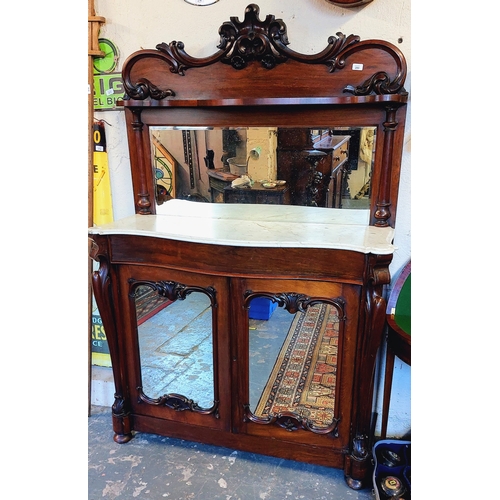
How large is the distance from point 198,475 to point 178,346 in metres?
0.56

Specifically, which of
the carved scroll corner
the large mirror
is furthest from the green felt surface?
the carved scroll corner

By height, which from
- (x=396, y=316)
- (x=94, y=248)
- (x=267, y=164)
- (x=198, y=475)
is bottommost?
(x=198, y=475)

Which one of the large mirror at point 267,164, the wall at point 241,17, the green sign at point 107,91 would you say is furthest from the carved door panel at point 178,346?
the green sign at point 107,91

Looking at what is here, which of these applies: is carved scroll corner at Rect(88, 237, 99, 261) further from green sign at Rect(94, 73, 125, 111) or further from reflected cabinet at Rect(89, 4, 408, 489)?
green sign at Rect(94, 73, 125, 111)

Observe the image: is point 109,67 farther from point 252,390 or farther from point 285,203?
point 252,390

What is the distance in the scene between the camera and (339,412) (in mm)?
1521

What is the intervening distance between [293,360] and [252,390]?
8.3 inches

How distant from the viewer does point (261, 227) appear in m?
1.58

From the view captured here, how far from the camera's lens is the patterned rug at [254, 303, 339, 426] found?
149 cm

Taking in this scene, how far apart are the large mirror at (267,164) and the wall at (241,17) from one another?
20 cm

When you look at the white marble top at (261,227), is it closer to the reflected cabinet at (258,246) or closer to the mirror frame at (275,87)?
the reflected cabinet at (258,246)

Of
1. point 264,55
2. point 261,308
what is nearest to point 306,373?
point 261,308

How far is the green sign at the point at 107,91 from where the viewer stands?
1786 mm

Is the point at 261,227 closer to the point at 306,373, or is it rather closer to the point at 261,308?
the point at 261,308
